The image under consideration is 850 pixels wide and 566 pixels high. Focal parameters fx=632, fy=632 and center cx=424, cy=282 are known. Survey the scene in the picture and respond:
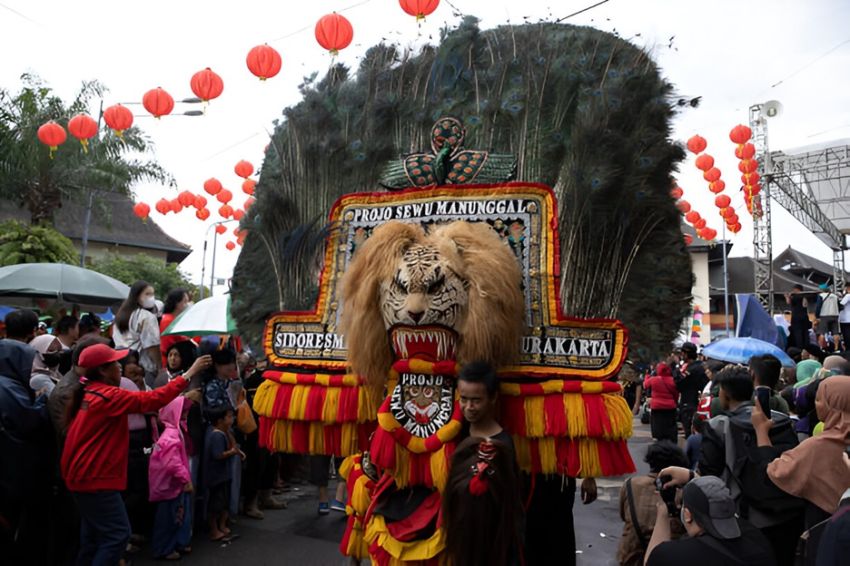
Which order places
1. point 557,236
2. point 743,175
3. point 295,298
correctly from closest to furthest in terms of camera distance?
point 557,236 < point 295,298 < point 743,175

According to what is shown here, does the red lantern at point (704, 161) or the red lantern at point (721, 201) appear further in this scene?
the red lantern at point (721, 201)

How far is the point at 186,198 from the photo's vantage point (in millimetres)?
16438

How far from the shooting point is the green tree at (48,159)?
16.7 meters

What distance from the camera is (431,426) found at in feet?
10.8

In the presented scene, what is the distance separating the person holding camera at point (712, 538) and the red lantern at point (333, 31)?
6101mm

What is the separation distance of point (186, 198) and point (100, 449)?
13.8m

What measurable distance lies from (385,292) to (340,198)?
107 centimetres

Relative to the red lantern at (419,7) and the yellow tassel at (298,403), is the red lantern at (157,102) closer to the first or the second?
the red lantern at (419,7)

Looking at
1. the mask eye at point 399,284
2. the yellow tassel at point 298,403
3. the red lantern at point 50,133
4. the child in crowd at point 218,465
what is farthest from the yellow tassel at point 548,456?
the red lantern at point 50,133

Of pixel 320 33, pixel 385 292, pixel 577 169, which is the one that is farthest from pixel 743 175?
pixel 385 292

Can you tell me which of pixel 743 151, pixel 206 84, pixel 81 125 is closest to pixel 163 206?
pixel 81 125

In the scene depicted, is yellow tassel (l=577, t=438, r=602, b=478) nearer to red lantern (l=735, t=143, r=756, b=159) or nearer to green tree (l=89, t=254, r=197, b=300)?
red lantern (l=735, t=143, r=756, b=159)

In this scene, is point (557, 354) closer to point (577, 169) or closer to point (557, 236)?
point (557, 236)

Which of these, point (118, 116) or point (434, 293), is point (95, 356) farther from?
point (118, 116)
